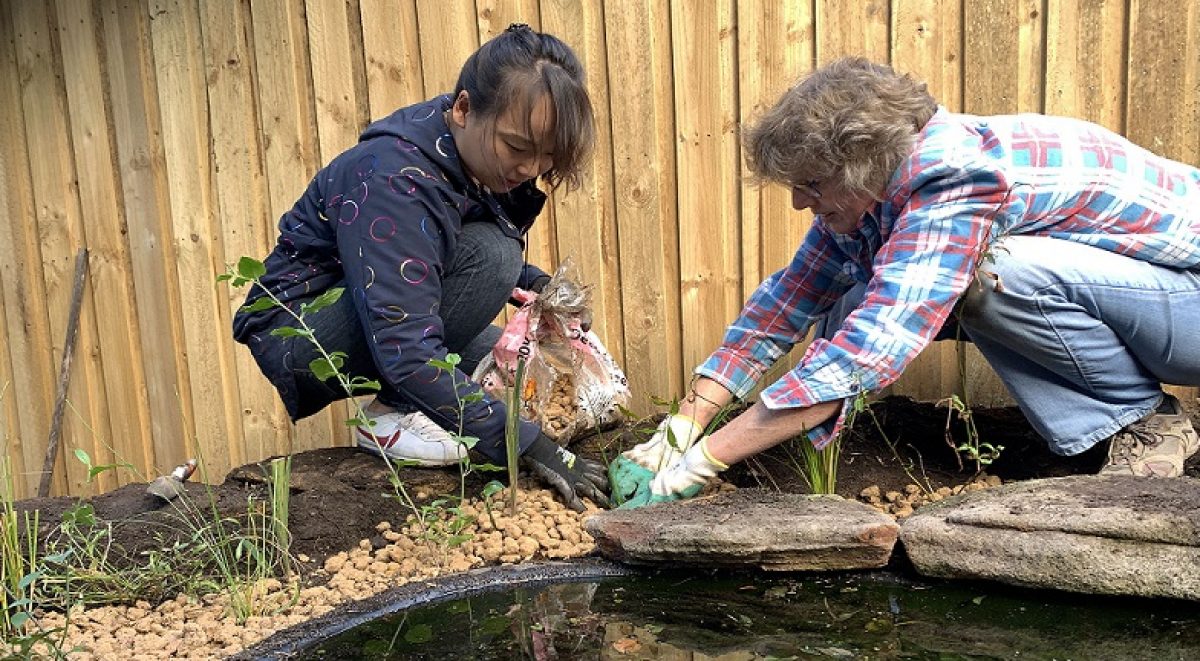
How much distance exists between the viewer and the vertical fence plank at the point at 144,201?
12.5 ft

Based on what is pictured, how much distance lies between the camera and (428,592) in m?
2.17

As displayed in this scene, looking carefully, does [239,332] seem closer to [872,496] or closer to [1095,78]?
[872,496]

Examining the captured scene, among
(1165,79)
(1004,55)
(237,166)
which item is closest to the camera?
(1165,79)

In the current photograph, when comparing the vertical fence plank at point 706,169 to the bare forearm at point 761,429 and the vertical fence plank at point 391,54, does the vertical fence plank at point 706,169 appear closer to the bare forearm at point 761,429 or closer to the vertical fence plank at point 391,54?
the vertical fence plank at point 391,54

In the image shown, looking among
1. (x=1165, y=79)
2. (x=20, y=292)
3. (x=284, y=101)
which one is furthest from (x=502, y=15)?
(x=20, y=292)

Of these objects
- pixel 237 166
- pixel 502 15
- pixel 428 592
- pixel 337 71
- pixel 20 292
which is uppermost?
pixel 502 15

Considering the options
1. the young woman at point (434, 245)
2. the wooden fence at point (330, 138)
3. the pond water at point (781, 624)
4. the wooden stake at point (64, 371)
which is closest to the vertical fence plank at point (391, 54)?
the wooden fence at point (330, 138)

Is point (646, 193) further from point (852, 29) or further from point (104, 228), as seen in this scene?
point (104, 228)

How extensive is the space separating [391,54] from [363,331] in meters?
1.19

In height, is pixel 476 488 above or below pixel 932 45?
below

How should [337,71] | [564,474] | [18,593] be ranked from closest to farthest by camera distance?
[18,593]
[564,474]
[337,71]

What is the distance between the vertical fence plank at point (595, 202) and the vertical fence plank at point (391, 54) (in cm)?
44

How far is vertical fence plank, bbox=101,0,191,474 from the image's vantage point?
3.81 m

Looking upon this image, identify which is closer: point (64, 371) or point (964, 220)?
point (964, 220)
